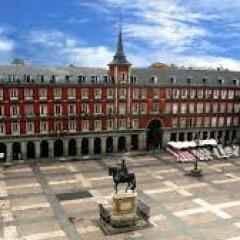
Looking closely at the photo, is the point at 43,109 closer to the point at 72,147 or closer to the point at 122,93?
the point at 72,147

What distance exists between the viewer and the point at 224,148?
324ft

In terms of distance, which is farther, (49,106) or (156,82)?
(156,82)

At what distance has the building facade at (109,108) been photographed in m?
89.1

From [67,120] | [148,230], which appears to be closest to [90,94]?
[67,120]

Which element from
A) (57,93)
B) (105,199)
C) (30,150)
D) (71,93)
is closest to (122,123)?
(71,93)

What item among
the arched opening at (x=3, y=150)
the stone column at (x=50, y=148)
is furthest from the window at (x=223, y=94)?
the arched opening at (x=3, y=150)

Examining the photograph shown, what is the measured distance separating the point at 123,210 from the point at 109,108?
46.7 metres

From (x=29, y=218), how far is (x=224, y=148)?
58.2 metres

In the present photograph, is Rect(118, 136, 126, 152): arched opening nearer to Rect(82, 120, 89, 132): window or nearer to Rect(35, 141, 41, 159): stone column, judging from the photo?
Rect(82, 120, 89, 132): window

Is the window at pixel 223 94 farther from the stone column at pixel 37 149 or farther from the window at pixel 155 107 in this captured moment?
the stone column at pixel 37 149

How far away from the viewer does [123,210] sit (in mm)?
51438

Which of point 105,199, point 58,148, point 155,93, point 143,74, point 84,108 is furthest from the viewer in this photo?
point 143,74

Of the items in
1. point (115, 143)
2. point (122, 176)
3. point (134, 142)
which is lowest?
point (134, 142)

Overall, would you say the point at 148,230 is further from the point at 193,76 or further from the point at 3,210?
the point at 193,76
